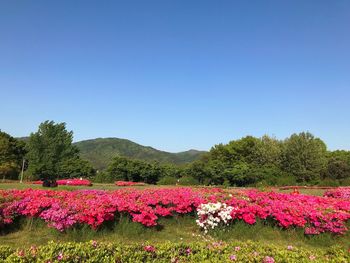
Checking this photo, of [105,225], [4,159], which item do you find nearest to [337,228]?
[105,225]

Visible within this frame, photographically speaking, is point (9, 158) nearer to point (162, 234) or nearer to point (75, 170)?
point (75, 170)

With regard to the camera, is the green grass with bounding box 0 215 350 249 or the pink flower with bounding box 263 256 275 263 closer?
the pink flower with bounding box 263 256 275 263

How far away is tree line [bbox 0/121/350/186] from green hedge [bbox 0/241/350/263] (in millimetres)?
25102

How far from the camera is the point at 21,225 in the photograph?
6410 millimetres

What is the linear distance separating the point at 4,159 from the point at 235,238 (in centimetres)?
4313

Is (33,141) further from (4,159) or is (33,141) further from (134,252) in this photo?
(134,252)

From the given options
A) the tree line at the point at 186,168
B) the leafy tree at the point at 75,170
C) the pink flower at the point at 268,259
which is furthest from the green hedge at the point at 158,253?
the leafy tree at the point at 75,170

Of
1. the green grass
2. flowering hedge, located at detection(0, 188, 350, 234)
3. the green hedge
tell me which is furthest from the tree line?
the green hedge

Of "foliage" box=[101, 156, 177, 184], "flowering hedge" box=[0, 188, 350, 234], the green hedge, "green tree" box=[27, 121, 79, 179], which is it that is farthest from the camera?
"foliage" box=[101, 156, 177, 184]

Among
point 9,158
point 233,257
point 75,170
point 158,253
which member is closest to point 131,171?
point 75,170

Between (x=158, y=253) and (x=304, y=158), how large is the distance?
41.3m

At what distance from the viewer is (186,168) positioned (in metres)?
41.7

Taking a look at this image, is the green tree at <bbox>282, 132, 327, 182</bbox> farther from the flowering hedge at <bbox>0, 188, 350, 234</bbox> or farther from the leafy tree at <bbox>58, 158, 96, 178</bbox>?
the flowering hedge at <bbox>0, 188, 350, 234</bbox>

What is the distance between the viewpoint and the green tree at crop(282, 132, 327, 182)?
1571 inches
